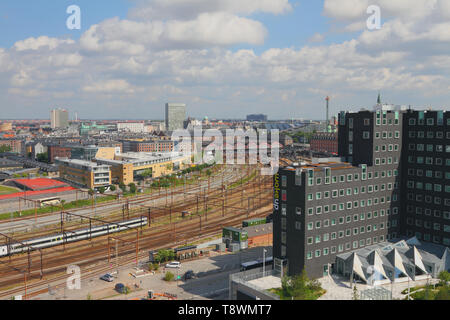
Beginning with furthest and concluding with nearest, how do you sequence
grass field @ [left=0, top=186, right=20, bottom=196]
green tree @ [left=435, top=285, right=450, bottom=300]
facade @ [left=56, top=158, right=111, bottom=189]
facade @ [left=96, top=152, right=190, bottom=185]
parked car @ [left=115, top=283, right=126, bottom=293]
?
facade @ [left=96, top=152, right=190, bottom=185] < facade @ [left=56, top=158, right=111, bottom=189] < grass field @ [left=0, top=186, right=20, bottom=196] < parked car @ [left=115, top=283, right=126, bottom=293] < green tree @ [left=435, top=285, right=450, bottom=300]

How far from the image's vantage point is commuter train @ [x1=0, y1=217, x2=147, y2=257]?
57188 millimetres

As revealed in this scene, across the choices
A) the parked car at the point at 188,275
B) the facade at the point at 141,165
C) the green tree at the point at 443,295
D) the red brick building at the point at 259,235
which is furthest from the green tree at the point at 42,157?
the green tree at the point at 443,295

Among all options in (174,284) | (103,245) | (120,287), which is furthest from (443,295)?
(103,245)

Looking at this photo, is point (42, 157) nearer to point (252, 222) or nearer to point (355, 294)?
point (252, 222)

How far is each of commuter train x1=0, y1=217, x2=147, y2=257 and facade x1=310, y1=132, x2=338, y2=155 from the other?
130 m

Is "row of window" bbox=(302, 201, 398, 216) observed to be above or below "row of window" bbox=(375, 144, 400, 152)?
Answer: below

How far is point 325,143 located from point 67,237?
14749 centimetres

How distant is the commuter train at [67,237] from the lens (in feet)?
188

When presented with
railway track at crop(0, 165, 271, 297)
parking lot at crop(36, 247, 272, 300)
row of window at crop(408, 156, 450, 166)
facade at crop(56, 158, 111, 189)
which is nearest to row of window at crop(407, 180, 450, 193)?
row of window at crop(408, 156, 450, 166)

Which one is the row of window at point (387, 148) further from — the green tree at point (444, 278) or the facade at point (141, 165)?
the facade at point (141, 165)

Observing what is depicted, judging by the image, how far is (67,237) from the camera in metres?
62.5

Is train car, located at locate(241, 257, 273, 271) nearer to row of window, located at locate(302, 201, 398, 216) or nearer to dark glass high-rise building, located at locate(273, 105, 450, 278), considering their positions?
dark glass high-rise building, located at locate(273, 105, 450, 278)
